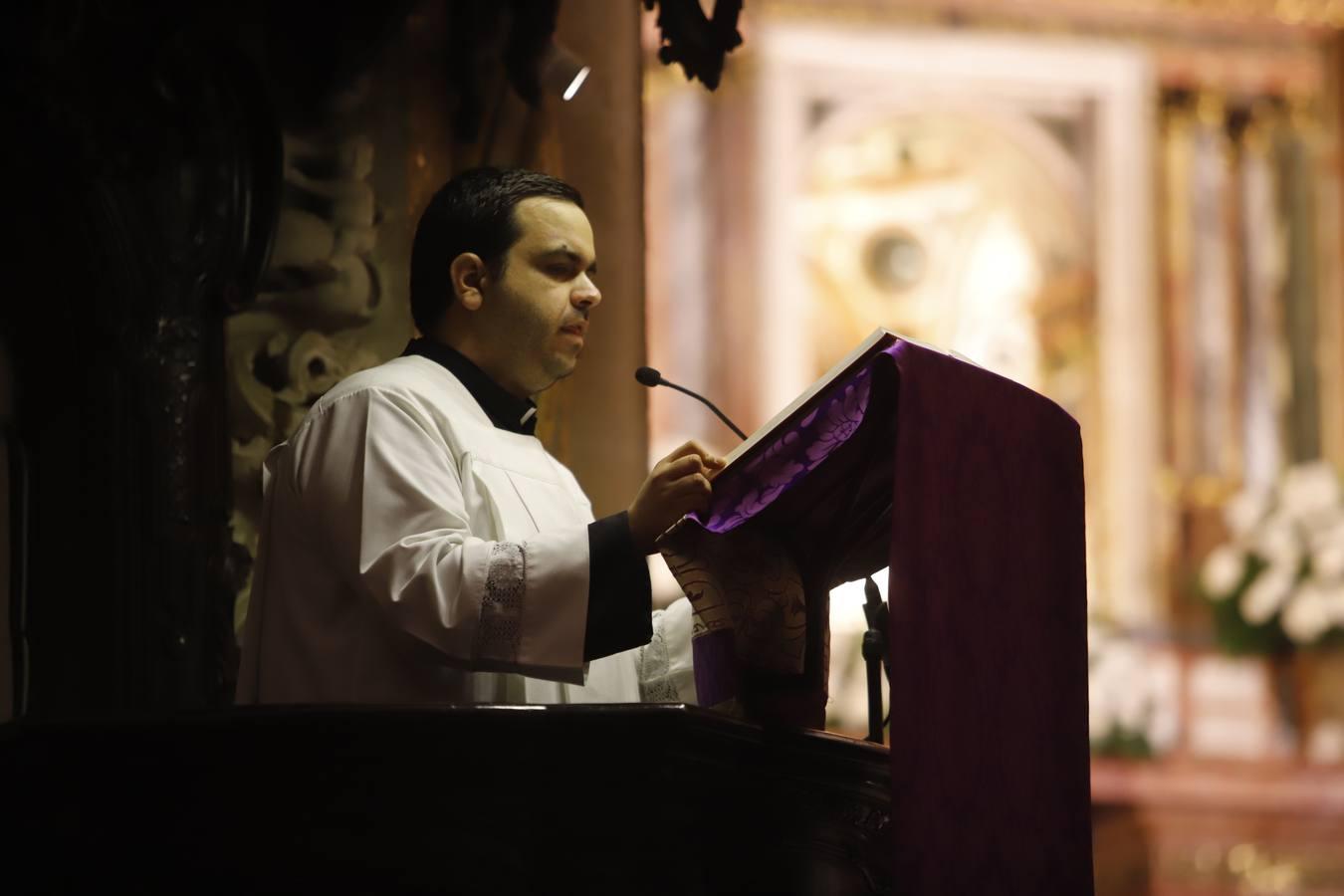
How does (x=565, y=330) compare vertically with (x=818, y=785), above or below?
above

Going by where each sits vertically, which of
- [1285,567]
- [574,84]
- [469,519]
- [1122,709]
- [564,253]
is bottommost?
[1122,709]

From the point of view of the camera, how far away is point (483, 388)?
2895 millimetres

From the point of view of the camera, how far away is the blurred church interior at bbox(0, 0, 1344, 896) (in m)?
3.24

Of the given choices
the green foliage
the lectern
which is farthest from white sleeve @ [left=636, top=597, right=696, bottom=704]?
the green foliage

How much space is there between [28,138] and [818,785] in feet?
5.37

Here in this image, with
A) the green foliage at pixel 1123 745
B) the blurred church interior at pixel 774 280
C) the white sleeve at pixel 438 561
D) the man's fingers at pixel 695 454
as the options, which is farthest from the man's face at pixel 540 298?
the green foliage at pixel 1123 745

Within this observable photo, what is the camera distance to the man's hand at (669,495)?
2.51m

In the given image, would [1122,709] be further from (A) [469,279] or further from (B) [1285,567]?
(A) [469,279]

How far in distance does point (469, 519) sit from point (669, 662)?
1.37 ft

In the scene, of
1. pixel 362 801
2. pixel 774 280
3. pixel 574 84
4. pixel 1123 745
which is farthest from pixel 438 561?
pixel 774 280

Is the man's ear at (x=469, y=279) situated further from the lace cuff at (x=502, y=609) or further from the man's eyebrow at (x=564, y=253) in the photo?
the lace cuff at (x=502, y=609)

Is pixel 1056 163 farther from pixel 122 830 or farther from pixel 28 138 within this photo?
pixel 122 830

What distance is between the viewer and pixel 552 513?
291cm

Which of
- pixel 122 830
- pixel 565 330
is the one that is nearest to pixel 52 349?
pixel 565 330
